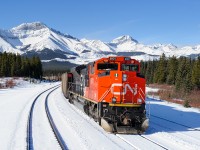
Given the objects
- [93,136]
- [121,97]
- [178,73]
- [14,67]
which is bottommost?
[93,136]

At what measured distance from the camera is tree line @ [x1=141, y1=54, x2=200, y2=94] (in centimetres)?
7609

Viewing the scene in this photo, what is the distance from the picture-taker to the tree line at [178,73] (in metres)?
76.1

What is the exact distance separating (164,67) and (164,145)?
92.2 metres

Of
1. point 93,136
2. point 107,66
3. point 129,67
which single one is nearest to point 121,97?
point 129,67

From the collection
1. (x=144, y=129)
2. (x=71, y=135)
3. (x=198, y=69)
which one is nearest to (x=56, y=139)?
(x=71, y=135)

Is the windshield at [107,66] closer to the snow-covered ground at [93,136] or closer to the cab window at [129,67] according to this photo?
the cab window at [129,67]

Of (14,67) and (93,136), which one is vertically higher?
(14,67)

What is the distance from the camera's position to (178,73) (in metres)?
83.9

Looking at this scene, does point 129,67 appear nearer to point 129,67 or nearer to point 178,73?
point 129,67

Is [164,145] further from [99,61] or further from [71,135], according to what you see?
[99,61]

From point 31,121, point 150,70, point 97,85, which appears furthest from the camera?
point 150,70

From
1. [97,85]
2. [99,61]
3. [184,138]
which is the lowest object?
[184,138]

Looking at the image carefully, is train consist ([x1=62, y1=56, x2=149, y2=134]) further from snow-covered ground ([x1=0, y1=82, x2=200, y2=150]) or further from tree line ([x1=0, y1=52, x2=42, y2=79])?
tree line ([x1=0, y1=52, x2=42, y2=79])

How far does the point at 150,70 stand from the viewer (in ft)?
397
